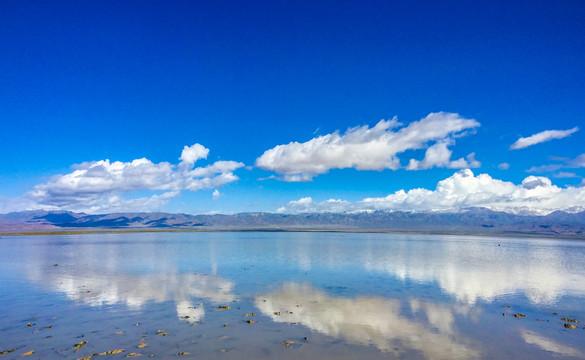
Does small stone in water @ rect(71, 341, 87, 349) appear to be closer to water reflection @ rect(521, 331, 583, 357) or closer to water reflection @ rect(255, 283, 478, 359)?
water reflection @ rect(255, 283, 478, 359)

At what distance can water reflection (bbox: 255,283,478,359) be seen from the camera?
49.6ft

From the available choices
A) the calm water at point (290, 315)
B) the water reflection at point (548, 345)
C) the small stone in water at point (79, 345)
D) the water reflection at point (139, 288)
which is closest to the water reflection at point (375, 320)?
the calm water at point (290, 315)

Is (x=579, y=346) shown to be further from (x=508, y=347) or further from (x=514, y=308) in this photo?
(x=514, y=308)

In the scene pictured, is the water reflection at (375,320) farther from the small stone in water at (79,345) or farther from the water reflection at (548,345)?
the small stone in water at (79,345)

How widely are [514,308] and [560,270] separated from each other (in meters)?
26.8

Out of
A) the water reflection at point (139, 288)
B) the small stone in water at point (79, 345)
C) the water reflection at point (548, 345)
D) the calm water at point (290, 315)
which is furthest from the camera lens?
the water reflection at point (139, 288)

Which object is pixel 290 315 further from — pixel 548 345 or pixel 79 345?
pixel 548 345

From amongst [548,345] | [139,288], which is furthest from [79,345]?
[548,345]

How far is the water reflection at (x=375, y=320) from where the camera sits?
595 inches


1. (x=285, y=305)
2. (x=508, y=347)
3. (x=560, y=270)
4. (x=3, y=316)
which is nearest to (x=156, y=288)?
(x=3, y=316)

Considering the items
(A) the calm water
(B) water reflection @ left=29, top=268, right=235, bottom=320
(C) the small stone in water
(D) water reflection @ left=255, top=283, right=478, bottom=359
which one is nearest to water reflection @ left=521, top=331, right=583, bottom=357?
(A) the calm water

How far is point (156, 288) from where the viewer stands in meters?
27.0

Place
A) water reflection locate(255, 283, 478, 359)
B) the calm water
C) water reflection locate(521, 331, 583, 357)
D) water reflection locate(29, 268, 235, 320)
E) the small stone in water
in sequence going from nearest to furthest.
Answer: the small stone in water → the calm water → water reflection locate(521, 331, 583, 357) → water reflection locate(255, 283, 478, 359) → water reflection locate(29, 268, 235, 320)

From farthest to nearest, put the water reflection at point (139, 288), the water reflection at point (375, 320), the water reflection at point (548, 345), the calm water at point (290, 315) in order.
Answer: the water reflection at point (139, 288) → the water reflection at point (375, 320) → the water reflection at point (548, 345) → the calm water at point (290, 315)
